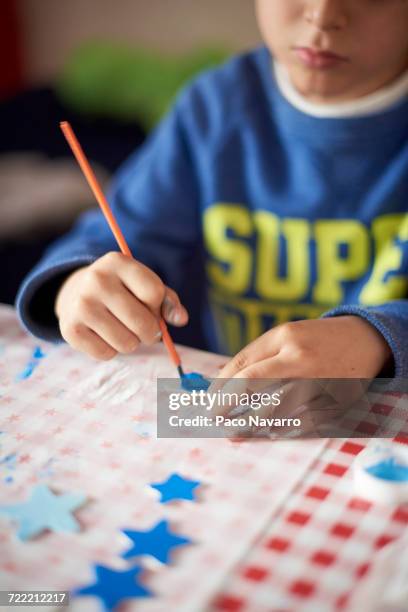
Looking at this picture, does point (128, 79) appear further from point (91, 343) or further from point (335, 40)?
point (91, 343)

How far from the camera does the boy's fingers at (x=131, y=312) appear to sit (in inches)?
23.5

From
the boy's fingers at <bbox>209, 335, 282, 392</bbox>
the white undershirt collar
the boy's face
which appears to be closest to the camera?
the boy's fingers at <bbox>209, 335, 282, 392</bbox>

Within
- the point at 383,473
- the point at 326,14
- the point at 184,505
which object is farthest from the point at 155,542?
the point at 326,14

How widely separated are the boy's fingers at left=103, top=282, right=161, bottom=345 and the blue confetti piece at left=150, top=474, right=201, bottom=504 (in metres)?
0.15

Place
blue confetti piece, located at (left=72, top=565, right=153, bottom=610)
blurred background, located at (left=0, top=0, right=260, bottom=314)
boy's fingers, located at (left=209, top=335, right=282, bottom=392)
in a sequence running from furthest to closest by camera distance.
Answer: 1. blurred background, located at (left=0, top=0, right=260, bottom=314)
2. boy's fingers, located at (left=209, top=335, right=282, bottom=392)
3. blue confetti piece, located at (left=72, top=565, right=153, bottom=610)

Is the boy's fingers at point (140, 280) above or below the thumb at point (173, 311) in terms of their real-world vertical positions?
above

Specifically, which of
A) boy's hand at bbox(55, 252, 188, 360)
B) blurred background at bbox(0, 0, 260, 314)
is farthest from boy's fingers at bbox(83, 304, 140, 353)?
→ blurred background at bbox(0, 0, 260, 314)

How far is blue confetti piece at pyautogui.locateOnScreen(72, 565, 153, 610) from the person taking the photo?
39 cm

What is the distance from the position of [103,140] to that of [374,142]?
131cm

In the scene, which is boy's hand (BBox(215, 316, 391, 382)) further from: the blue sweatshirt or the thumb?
the blue sweatshirt

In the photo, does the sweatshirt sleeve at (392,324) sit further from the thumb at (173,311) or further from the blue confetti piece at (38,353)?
the blue confetti piece at (38,353)

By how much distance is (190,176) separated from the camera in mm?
901

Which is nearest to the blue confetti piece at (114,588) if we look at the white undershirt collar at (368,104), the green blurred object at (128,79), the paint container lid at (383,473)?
the paint container lid at (383,473)

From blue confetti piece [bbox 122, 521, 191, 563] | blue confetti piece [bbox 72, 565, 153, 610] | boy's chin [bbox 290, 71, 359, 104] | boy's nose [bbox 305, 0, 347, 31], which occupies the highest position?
boy's nose [bbox 305, 0, 347, 31]
